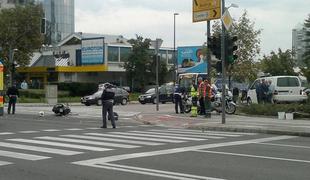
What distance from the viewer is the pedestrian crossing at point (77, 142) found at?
40.0 ft

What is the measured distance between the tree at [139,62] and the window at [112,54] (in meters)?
4.84

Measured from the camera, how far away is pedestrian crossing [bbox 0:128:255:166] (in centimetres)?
1218

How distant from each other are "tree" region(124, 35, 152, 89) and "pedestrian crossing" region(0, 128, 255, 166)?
47948mm

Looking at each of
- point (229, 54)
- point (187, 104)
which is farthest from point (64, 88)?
point (229, 54)

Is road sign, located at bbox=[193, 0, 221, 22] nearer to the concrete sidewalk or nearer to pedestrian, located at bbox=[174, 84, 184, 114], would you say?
pedestrian, located at bbox=[174, 84, 184, 114]

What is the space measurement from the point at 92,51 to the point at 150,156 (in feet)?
197

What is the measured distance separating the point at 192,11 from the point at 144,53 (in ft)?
125

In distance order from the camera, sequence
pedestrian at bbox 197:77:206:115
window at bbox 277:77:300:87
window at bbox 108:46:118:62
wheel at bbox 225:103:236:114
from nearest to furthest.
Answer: pedestrian at bbox 197:77:206:115 → wheel at bbox 225:103:236:114 → window at bbox 277:77:300:87 → window at bbox 108:46:118:62

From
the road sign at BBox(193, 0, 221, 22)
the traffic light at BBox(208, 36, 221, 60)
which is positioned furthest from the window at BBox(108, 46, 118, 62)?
the traffic light at BBox(208, 36, 221, 60)

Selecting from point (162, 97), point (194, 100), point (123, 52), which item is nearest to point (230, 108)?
point (194, 100)

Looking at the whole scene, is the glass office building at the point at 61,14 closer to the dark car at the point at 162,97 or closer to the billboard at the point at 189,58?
the billboard at the point at 189,58

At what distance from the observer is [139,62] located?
215 ft

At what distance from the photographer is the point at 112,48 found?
2867 inches

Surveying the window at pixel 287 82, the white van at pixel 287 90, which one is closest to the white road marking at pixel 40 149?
the white van at pixel 287 90
